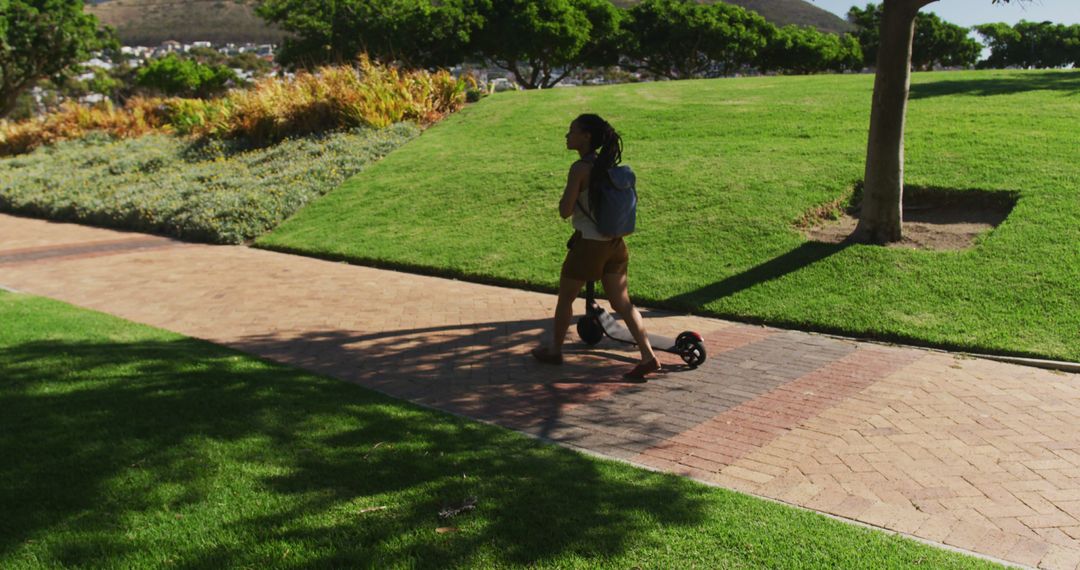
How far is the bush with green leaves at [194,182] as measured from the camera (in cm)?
1355

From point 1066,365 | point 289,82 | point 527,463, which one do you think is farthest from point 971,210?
point 289,82

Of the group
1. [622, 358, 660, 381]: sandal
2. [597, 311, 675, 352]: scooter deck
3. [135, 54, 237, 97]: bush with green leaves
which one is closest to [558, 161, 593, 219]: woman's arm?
[622, 358, 660, 381]: sandal

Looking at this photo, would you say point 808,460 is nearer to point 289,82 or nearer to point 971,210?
point 971,210

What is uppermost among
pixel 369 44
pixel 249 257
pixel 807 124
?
pixel 369 44

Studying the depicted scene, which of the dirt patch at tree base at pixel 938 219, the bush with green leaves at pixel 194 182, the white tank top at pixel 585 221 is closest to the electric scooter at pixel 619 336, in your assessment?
the white tank top at pixel 585 221

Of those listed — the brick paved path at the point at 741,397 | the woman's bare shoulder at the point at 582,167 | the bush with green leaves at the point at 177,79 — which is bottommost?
the brick paved path at the point at 741,397

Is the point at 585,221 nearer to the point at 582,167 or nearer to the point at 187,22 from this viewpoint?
the point at 582,167

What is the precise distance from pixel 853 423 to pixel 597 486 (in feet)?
6.28

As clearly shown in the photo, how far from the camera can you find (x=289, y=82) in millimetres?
20234

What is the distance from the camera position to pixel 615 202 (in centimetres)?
548

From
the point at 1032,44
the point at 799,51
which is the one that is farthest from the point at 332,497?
the point at 1032,44

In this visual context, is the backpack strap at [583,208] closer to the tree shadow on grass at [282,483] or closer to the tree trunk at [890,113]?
the tree shadow on grass at [282,483]

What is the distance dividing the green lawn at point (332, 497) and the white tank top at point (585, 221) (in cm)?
147

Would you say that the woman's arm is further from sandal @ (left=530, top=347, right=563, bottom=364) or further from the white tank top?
sandal @ (left=530, top=347, right=563, bottom=364)
